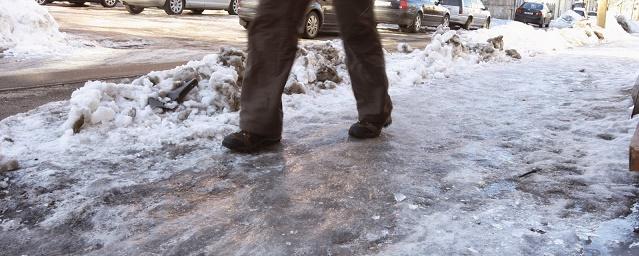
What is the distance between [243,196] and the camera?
2.33 m

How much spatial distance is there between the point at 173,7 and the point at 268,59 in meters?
15.7

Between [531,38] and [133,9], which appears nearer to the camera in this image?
[531,38]

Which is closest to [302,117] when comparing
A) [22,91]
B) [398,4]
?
[22,91]

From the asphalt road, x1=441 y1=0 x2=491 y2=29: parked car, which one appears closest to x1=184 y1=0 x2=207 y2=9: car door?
the asphalt road

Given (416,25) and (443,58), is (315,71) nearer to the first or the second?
(443,58)

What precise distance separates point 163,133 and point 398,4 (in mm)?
14081

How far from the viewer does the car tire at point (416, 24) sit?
17128 mm

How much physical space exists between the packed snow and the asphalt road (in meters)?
0.56

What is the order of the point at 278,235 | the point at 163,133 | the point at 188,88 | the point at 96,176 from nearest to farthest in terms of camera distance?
the point at 278,235 → the point at 96,176 → the point at 163,133 → the point at 188,88

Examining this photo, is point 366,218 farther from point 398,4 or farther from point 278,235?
point 398,4

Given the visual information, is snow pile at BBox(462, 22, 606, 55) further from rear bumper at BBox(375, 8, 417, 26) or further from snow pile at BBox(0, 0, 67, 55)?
snow pile at BBox(0, 0, 67, 55)

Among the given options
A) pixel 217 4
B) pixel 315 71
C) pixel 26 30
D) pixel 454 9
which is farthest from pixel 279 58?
pixel 454 9

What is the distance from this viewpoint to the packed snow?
791 cm

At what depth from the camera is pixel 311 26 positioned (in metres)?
12.0
